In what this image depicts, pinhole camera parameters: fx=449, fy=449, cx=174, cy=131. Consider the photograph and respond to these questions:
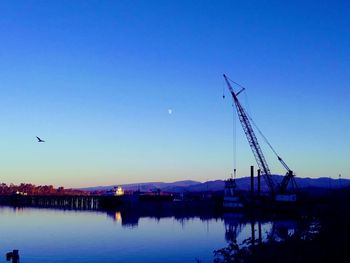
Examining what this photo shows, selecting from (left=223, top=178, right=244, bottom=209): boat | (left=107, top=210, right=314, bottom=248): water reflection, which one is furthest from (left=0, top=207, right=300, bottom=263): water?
(left=223, top=178, right=244, bottom=209): boat

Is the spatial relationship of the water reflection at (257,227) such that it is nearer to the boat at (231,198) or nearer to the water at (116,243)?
the water at (116,243)

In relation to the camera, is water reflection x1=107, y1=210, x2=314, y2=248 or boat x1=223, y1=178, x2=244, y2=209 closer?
water reflection x1=107, y1=210, x2=314, y2=248

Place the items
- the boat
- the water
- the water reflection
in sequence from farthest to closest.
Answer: the boat < the water < the water reflection

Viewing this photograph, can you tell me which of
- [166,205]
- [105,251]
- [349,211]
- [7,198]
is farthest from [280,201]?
[7,198]

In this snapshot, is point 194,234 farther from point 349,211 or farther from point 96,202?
point 96,202

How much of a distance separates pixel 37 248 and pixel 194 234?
21366mm

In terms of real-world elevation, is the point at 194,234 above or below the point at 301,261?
below

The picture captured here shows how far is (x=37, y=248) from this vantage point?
39.4 m

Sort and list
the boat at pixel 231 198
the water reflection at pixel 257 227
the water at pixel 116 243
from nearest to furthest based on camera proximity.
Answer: the water reflection at pixel 257 227 → the water at pixel 116 243 → the boat at pixel 231 198

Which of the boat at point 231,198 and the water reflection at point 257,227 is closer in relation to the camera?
the water reflection at point 257,227

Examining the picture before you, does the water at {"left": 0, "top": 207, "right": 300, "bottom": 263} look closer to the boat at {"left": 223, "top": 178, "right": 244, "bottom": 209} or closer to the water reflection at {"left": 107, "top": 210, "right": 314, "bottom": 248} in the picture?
the water reflection at {"left": 107, "top": 210, "right": 314, "bottom": 248}

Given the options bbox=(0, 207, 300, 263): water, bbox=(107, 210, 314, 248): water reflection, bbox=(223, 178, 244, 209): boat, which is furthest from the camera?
bbox=(223, 178, 244, 209): boat

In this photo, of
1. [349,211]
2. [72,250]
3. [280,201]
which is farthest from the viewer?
[280,201]

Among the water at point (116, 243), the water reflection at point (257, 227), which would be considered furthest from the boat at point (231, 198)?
the water at point (116, 243)
